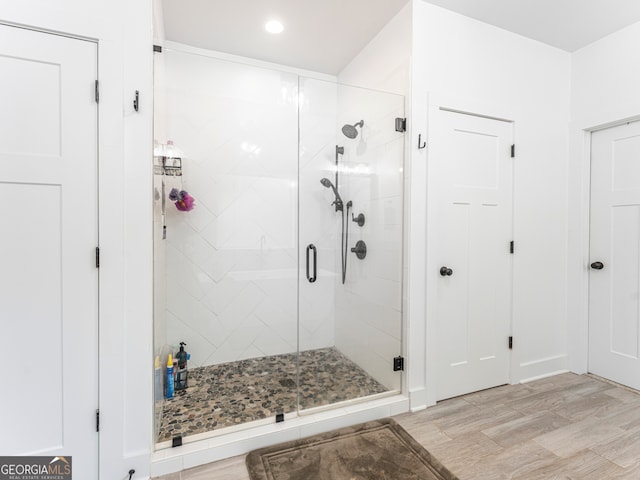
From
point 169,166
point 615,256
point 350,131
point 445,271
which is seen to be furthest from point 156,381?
point 615,256

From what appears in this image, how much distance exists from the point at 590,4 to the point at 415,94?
1.33 metres

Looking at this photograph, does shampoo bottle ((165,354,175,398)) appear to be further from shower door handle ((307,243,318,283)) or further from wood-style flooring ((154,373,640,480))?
shower door handle ((307,243,318,283))

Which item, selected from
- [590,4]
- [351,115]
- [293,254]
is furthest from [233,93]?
[590,4]

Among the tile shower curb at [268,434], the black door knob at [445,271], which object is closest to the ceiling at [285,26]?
the black door knob at [445,271]

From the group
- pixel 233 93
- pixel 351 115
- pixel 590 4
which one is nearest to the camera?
pixel 590 4

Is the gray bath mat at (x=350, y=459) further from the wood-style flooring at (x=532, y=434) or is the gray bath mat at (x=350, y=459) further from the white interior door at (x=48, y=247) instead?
the white interior door at (x=48, y=247)

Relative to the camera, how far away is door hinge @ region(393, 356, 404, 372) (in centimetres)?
224

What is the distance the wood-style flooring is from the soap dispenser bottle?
0.83 metres

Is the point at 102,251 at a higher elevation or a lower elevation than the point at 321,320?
higher

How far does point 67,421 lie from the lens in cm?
148

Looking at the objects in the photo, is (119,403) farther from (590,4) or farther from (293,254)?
(590,4)

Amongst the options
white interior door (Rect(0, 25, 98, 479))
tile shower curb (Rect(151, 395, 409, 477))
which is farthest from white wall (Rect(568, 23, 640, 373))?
white interior door (Rect(0, 25, 98, 479))

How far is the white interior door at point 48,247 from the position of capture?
1386 mm

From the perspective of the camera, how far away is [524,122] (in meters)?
2.59
